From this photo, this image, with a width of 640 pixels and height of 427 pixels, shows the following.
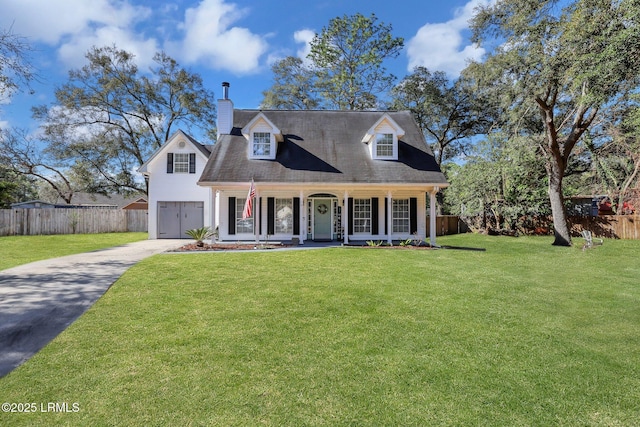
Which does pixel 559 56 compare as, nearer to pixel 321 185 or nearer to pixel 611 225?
pixel 321 185

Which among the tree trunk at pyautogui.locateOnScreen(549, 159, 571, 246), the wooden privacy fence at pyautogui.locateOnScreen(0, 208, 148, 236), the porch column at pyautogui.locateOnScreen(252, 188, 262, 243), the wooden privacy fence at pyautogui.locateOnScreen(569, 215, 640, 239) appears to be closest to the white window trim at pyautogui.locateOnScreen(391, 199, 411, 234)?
the porch column at pyautogui.locateOnScreen(252, 188, 262, 243)

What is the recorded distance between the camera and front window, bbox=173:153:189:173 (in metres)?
17.5

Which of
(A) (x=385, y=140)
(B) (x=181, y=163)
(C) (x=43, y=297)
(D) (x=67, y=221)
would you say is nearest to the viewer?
(C) (x=43, y=297)

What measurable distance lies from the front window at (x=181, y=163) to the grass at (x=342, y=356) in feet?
39.6

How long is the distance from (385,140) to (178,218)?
12363mm

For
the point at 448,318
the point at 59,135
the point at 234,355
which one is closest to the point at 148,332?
the point at 234,355

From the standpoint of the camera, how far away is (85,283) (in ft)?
21.1

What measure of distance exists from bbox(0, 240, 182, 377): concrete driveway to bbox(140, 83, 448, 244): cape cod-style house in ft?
19.9

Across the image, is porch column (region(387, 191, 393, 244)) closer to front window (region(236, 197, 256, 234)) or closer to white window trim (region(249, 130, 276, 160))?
white window trim (region(249, 130, 276, 160))

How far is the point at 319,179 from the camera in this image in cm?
1370

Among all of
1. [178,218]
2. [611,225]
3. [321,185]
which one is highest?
[321,185]

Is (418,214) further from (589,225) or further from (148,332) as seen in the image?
(148,332)

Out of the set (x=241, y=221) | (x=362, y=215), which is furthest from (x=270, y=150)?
(x=362, y=215)

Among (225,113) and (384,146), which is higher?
(225,113)
